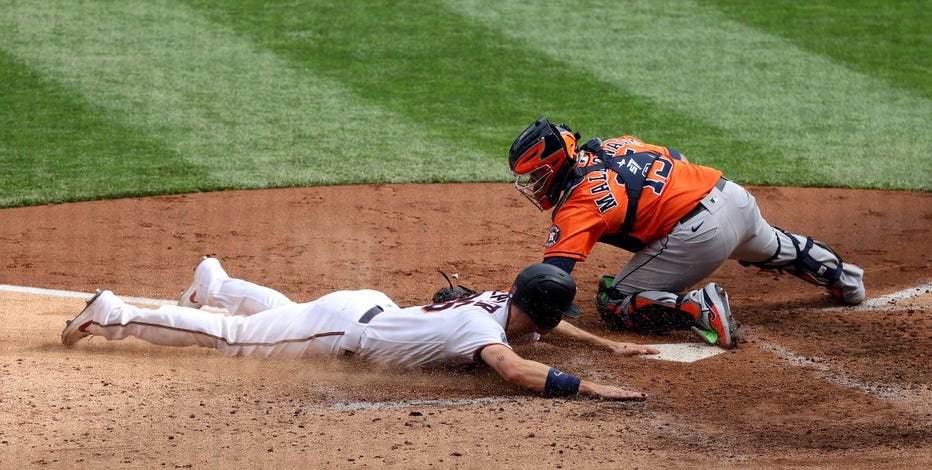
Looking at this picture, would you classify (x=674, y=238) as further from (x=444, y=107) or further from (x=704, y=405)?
(x=444, y=107)

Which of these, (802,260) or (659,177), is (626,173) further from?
(802,260)

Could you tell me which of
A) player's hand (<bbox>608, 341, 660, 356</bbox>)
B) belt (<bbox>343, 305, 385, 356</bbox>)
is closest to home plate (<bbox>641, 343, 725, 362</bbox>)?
player's hand (<bbox>608, 341, 660, 356</bbox>)

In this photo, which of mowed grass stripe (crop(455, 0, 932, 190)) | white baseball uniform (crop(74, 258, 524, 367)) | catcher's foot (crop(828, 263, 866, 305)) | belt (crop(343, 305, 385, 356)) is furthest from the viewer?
mowed grass stripe (crop(455, 0, 932, 190))

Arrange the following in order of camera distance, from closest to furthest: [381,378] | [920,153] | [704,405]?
[704,405], [381,378], [920,153]

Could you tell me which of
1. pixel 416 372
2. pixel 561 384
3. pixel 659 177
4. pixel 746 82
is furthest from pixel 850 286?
pixel 746 82

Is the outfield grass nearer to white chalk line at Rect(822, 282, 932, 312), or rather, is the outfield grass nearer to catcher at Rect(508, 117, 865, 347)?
white chalk line at Rect(822, 282, 932, 312)

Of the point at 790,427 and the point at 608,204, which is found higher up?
the point at 608,204

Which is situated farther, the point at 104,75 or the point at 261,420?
the point at 104,75

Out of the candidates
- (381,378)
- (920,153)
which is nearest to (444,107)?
(920,153)
